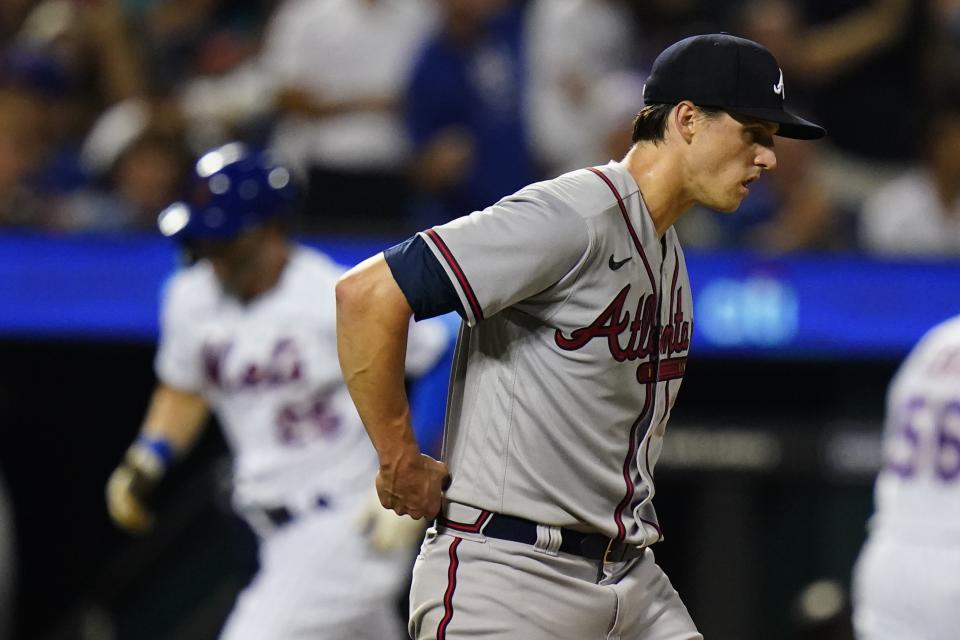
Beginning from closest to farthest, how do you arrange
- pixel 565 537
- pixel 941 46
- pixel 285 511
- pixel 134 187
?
pixel 565 537, pixel 285 511, pixel 134 187, pixel 941 46

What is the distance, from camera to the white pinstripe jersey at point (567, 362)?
3.01 meters

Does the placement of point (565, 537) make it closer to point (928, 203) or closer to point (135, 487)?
point (135, 487)

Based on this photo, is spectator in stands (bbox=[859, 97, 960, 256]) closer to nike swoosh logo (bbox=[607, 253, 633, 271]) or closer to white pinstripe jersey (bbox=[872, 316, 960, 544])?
white pinstripe jersey (bbox=[872, 316, 960, 544])

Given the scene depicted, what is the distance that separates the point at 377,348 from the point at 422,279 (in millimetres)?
156

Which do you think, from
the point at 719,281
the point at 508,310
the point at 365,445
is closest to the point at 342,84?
the point at 719,281

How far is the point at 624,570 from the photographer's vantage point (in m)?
3.31

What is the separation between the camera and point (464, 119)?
7332mm

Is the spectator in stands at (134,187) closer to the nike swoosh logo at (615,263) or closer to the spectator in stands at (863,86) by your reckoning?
the spectator in stands at (863,86)

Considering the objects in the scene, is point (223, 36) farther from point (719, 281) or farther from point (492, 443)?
point (492, 443)

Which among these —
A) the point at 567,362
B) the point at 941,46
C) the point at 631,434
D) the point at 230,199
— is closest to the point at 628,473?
the point at 631,434

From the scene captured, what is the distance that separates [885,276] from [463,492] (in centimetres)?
372

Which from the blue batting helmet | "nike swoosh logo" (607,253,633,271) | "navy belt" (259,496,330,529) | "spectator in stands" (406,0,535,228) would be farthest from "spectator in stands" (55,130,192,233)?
"nike swoosh logo" (607,253,633,271)

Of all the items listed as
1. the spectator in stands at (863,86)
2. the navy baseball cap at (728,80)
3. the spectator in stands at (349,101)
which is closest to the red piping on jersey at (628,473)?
the navy baseball cap at (728,80)

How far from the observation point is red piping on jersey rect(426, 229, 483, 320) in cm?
292
